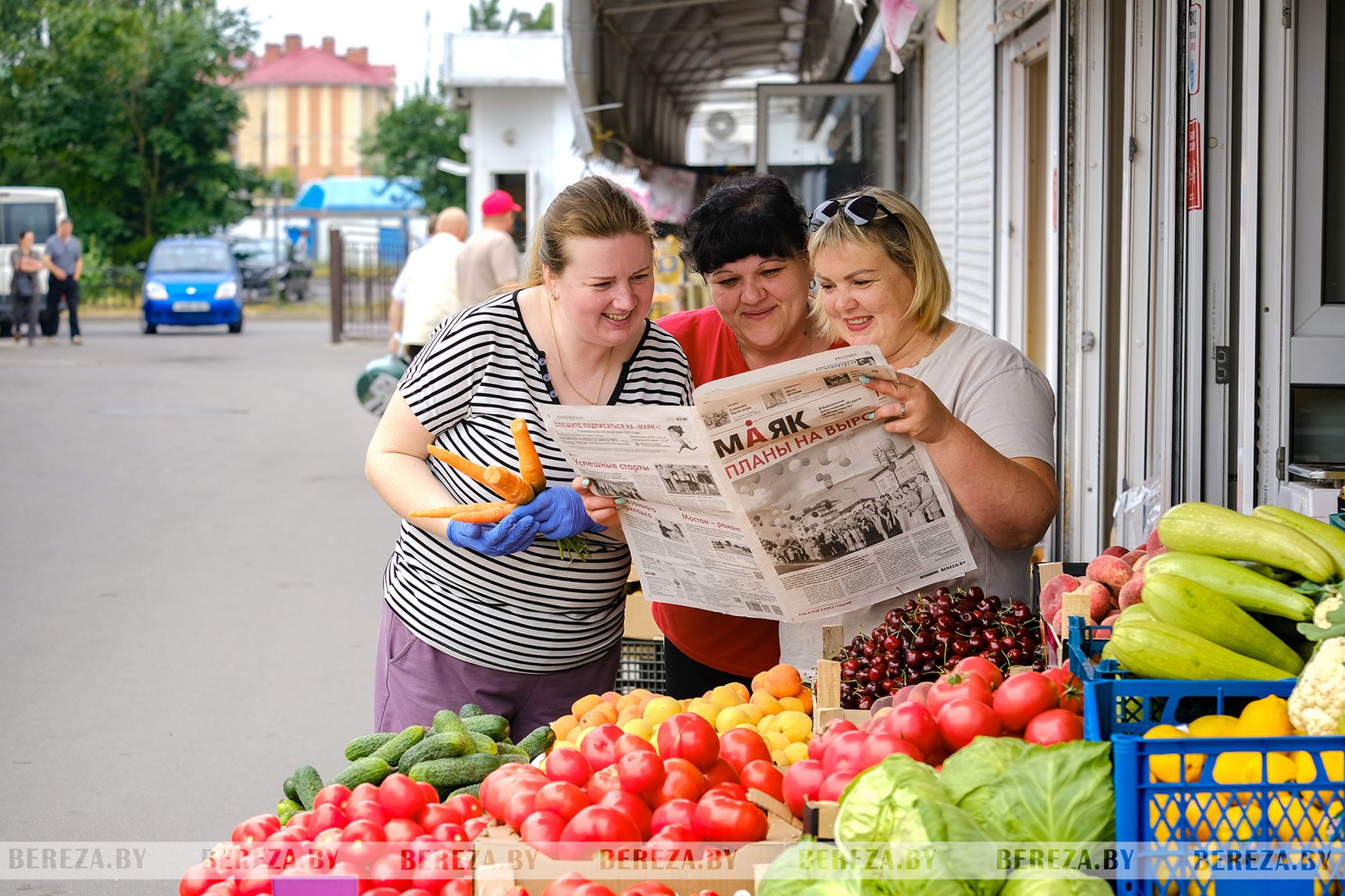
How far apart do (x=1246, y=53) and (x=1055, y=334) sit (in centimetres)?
276

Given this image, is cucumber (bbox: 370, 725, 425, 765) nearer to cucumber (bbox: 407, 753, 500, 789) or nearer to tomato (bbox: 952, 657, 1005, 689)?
cucumber (bbox: 407, 753, 500, 789)

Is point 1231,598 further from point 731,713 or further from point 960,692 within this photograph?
point 731,713

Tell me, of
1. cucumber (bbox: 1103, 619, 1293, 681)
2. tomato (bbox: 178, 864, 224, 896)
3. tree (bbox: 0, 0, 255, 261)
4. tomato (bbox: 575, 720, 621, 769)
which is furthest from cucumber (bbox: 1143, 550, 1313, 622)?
tree (bbox: 0, 0, 255, 261)

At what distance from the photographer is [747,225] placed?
346 cm

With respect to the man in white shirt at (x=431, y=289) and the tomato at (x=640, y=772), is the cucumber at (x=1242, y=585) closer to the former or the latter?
the tomato at (x=640, y=772)

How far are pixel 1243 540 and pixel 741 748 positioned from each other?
3.12ft

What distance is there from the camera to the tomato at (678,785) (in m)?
2.39

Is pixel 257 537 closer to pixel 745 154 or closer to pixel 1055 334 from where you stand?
pixel 1055 334

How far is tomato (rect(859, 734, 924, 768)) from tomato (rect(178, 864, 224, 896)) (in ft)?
3.67

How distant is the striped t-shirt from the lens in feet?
10.3

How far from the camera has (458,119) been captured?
39.7 metres

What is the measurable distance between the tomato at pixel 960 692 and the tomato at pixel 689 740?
41 cm

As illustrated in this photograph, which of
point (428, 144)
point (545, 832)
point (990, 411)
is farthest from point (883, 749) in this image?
point (428, 144)

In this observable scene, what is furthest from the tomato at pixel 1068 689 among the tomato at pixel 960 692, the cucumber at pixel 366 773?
the cucumber at pixel 366 773
